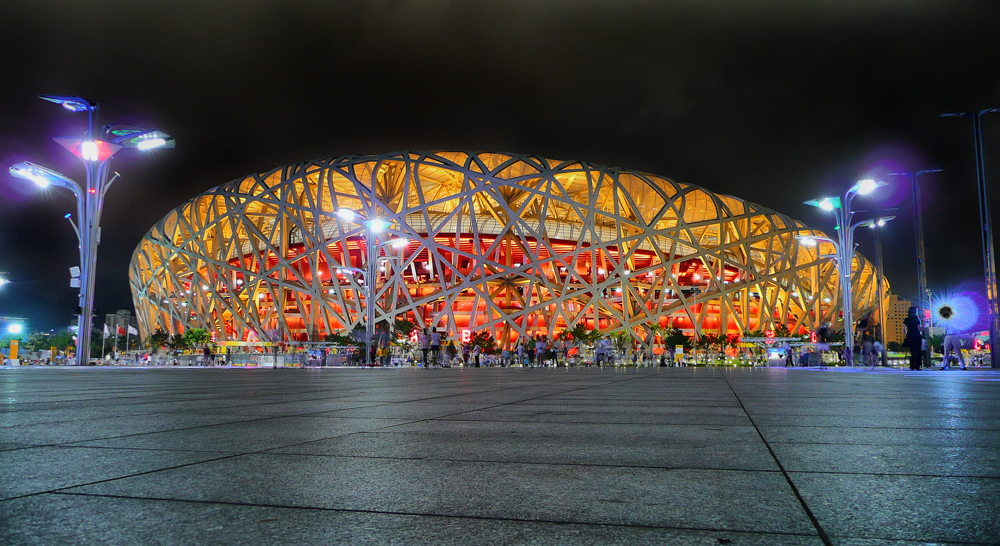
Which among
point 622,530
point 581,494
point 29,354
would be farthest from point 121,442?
point 29,354

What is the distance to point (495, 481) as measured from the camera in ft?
7.46

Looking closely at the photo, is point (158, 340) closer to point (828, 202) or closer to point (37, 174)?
point (37, 174)

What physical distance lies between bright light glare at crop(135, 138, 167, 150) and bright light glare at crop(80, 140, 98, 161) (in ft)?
4.75

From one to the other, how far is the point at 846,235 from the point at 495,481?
3298cm

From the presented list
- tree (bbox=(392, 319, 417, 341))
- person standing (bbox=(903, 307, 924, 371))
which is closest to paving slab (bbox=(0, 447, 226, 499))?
person standing (bbox=(903, 307, 924, 371))

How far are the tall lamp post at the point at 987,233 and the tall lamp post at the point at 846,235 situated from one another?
6.13 m

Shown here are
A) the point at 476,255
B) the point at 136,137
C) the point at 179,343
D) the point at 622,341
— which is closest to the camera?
the point at 136,137

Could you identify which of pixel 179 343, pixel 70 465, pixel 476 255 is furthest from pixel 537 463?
pixel 179 343

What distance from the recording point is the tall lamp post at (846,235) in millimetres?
28391

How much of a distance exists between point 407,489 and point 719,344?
54568 millimetres

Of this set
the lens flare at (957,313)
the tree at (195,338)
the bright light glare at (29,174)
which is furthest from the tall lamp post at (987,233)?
the tree at (195,338)

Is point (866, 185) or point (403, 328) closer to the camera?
point (866, 185)

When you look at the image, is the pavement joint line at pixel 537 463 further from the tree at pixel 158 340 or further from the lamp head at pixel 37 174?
the tree at pixel 158 340

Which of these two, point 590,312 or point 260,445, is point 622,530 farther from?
point 590,312
